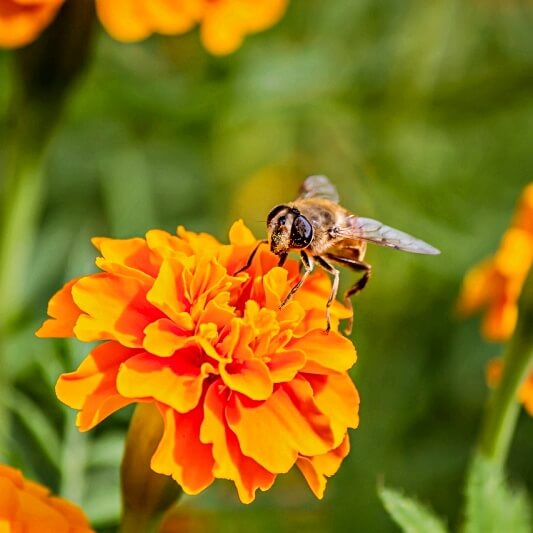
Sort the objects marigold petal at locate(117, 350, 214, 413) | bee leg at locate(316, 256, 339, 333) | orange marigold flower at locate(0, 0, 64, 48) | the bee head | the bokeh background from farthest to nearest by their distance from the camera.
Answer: the bokeh background
orange marigold flower at locate(0, 0, 64, 48)
the bee head
bee leg at locate(316, 256, 339, 333)
marigold petal at locate(117, 350, 214, 413)

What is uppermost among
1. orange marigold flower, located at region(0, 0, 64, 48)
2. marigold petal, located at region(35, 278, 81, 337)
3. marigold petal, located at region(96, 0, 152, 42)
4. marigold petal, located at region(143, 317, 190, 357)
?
marigold petal, located at region(96, 0, 152, 42)

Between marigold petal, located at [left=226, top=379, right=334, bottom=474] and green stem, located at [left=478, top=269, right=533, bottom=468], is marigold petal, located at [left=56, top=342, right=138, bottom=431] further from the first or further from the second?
green stem, located at [left=478, top=269, right=533, bottom=468]

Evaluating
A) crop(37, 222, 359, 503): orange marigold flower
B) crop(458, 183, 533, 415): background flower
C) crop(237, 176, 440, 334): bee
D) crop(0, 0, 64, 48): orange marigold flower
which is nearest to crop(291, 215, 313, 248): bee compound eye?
crop(237, 176, 440, 334): bee

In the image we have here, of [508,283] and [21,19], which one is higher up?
[21,19]

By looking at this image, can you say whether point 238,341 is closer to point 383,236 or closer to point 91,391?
point 91,391

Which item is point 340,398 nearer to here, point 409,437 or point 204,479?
point 204,479

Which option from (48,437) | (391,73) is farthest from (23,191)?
(391,73)

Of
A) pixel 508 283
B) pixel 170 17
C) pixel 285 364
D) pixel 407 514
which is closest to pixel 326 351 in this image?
pixel 285 364
